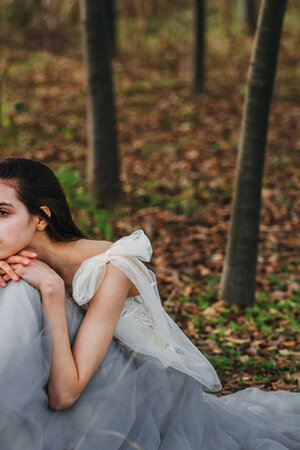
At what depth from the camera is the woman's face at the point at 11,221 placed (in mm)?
2355

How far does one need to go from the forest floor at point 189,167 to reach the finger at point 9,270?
183cm

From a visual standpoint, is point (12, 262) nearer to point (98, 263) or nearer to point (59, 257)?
point (59, 257)

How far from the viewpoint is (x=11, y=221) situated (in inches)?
93.2

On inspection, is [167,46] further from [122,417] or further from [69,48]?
[122,417]

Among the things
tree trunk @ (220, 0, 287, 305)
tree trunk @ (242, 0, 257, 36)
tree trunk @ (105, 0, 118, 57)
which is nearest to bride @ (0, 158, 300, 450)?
tree trunk @ (220, 0, 287, 305)

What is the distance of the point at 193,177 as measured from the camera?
303 inches

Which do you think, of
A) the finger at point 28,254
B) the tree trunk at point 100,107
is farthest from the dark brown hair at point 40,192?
the tree trunk at point 100,107

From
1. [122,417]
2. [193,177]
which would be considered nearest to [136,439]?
[122,417]

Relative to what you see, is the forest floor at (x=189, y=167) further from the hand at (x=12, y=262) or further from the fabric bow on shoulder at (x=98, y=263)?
the hand at (x=12, y=262)

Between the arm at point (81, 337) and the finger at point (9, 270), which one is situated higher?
the finger at point (9, 270)

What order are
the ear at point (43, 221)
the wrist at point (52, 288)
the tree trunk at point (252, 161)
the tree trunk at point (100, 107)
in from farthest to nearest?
1. the tree trunk at point (100, 107)
2. the tree trunk at point (252, 161)
3. the ear at point (43, 221)
4. the wrist at point (52, 288)

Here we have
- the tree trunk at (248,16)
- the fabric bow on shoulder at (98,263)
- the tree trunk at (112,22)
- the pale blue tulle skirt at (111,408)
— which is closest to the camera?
the pale blue tulle skirt at (111,408)

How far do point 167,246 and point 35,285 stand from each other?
3.73 meters

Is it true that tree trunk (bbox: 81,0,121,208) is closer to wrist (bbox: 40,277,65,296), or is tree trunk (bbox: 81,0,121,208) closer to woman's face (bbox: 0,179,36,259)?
woman's face (bbox: 0,179,36,259)
